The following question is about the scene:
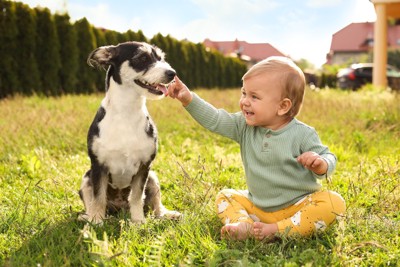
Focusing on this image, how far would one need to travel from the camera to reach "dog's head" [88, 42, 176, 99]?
11.8 feet

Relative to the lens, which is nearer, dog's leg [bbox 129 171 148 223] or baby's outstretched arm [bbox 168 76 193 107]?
baby's outstretched arm [bbox 168 76 193 107]

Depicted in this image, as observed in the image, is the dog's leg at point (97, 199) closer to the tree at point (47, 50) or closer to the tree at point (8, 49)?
the tree at point (8, 49)

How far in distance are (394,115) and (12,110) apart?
718 centimetres

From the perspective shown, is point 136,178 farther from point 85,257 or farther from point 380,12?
point 380,12

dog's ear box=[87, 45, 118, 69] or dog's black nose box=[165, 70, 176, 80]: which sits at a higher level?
dog's ear box=[87, 45, 118, 69]

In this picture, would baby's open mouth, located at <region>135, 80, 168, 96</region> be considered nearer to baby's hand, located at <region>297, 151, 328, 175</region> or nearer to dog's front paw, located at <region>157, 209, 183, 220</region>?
dog's front paw, located at <region>157, 209, 183, 220</region>

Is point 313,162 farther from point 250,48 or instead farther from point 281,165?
point 250,48

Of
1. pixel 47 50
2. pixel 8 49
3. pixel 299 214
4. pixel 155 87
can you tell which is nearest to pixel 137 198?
pixel 155 87

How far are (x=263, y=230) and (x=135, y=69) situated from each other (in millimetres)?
1491

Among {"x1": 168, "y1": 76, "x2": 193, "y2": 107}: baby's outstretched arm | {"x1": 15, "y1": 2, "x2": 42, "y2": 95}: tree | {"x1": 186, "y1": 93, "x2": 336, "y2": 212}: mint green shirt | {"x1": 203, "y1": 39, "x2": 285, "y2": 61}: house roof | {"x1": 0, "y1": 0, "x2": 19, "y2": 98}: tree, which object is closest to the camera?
{"x1": 186, "y1": 93, "x2": 336, "y2": 212}: mint green shirt

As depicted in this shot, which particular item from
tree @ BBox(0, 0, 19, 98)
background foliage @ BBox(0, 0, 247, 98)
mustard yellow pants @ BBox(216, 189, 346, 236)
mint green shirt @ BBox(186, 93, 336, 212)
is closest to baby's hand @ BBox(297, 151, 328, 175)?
mint green shirt @ BBox(186, 93, 336, 212)

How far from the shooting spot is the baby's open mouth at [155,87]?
141 inches

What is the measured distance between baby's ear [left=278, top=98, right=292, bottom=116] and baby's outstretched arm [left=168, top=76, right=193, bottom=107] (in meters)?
0.64

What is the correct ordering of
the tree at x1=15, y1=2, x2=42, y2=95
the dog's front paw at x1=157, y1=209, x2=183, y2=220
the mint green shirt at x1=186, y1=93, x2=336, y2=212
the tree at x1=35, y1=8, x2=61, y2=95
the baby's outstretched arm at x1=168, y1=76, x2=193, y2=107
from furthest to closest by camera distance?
the tree at x1=35, y1=8, x2=61, y2=95
the tree at x1=15, y1=2, x2=42, y2=95
the dog's front paw at x1=157, y1=209, x2=183, y2=220
the baby's outstretched arm at x1=168, y1=76, x2=193, y2=107
the mint green shirt at x1=186, y1=93, x2=336, y2=212
